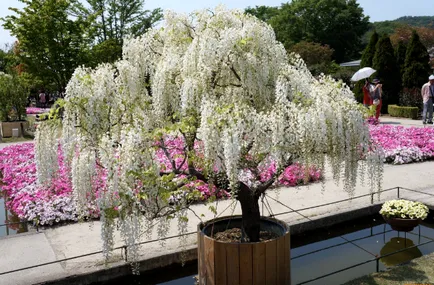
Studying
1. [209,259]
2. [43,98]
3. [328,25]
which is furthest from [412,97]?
[328,25]

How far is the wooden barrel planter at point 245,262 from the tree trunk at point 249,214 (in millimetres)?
348

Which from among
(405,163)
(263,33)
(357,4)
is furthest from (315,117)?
(357,4)

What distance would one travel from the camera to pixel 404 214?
19.0 ft

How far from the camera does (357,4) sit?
50.9m

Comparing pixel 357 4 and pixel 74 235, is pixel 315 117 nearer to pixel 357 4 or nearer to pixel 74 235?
pixel 74 235

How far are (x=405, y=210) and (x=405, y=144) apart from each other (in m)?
6.10

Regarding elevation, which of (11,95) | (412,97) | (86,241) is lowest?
(86,241)

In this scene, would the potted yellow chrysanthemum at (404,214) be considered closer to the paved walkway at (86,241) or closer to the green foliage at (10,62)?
the paved walkway at (86,241)

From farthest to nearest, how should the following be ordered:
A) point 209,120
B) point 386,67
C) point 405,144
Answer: point 386,67
point 405,144
point 209,120

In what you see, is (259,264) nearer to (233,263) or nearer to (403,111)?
(233,263)

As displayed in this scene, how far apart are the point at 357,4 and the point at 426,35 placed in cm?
2145

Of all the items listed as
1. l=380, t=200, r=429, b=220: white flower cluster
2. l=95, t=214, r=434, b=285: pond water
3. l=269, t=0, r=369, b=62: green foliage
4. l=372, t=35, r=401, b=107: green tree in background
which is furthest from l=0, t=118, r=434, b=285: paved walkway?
l=269, t=0, r=369, b=62: green foliage

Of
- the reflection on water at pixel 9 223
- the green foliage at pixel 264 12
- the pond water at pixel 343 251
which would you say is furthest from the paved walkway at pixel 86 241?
the green foliage at pixel 264 12

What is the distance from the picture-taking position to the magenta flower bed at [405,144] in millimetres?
10516
